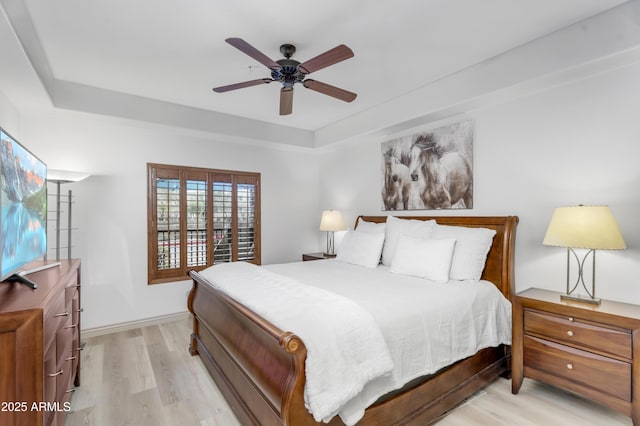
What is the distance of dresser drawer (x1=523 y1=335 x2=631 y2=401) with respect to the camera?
75.6 inches

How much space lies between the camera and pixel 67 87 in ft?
10.4

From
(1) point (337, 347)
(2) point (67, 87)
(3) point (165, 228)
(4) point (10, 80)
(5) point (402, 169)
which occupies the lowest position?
(1) point (337, 347)

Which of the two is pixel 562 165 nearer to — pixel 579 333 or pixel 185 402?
pixel 579 333

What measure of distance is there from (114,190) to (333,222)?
280 centimetres

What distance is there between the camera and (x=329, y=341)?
5.12 feet

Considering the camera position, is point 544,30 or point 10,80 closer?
point 544,30

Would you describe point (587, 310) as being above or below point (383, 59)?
below

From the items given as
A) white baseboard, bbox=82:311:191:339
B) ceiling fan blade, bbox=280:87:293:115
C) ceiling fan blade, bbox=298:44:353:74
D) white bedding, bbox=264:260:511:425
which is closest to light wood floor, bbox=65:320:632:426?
white bedding, bbox=264:260:511:425

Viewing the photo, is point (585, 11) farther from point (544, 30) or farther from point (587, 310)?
point (587, 310)

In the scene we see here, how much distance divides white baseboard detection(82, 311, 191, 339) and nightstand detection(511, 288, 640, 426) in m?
3.73

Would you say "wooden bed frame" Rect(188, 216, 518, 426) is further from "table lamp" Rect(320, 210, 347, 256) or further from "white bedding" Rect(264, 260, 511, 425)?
"table lamp" Rect(320, 210, 347, 256)

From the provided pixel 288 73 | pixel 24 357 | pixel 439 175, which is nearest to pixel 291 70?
pixel 288 73

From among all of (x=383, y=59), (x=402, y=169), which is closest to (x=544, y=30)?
(x=383, y=59)

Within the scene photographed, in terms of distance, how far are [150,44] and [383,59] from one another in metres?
1.92
